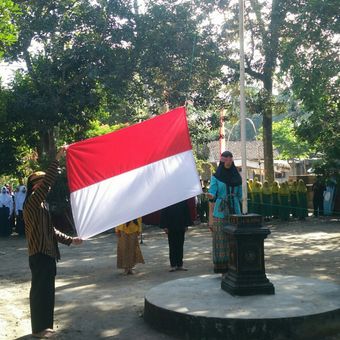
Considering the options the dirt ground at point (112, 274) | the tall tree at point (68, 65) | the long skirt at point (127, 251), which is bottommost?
the dirt ground at point (112, 274)

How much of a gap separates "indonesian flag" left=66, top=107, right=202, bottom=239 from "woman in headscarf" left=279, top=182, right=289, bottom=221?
40.0 feet

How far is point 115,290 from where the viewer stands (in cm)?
777

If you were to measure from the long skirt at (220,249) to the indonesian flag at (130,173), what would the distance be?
1.26 meters

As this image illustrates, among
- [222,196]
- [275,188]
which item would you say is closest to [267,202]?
[275,188]

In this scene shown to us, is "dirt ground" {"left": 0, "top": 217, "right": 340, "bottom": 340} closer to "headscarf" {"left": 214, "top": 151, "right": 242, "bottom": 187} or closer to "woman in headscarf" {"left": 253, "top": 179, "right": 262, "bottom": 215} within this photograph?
"headscarf" {"left": 214, "top": 151, "right": 242, "bottom": 187}

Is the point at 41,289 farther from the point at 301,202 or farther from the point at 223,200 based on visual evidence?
the point at 301,202

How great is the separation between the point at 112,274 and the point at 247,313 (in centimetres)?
420

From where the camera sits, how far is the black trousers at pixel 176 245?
9.13 m

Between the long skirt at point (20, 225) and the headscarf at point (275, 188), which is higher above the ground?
the headscarf at point (275, 188)

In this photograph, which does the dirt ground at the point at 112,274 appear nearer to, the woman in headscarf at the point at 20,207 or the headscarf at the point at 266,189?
the woman in headscarf at the point at 20,207

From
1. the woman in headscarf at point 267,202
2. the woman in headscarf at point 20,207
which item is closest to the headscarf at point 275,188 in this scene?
the woman in headscarf at point 267,202

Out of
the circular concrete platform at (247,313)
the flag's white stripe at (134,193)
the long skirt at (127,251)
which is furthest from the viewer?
the long skirt at (127,251)

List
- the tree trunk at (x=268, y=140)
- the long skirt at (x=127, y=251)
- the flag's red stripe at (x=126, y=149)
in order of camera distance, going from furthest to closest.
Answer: the tree trunk at (x=268, y=140) < the long skirt at (x=127, y=251) < the flag's red stripe at (x=126, y=149)

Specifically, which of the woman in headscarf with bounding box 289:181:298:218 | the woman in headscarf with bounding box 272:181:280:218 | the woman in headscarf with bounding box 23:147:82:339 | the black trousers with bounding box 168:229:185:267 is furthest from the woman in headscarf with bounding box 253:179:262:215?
the woman in headscarf with bounding box 23:147:82:339
